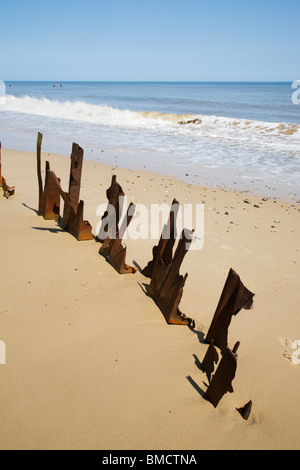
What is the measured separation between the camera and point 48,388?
79.7 inches

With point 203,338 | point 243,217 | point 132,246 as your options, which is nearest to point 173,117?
point 243,217

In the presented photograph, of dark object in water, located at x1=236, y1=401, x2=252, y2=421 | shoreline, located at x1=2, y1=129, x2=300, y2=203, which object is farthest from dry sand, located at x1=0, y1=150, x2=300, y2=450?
A: shoreline, located at x1=2, y1=129, x2=300, y2=203

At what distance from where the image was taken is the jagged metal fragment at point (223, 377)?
1863 mm

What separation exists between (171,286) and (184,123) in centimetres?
2080

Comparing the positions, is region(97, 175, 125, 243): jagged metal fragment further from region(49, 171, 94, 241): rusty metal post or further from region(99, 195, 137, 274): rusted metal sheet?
region(49, 171, 94, 241): rusty metal post

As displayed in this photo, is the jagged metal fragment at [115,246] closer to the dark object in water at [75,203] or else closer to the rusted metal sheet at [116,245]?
the rusted metal sheet at [116,245]

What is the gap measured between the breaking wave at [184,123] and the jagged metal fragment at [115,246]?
11.8 m

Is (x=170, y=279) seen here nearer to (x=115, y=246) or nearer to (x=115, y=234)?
(x=115, y=246)

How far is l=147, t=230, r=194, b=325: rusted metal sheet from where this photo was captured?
2.60 m

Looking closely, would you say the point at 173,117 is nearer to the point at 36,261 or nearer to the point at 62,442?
the point at 36,261

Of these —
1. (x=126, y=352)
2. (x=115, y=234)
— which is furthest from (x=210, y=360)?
(x=115, y=234)

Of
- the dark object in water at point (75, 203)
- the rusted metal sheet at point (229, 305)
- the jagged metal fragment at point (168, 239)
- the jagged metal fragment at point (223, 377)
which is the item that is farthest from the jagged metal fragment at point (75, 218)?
the jagged metal fragment at point (223, 377)

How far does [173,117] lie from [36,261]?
74.6 ft
